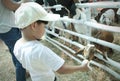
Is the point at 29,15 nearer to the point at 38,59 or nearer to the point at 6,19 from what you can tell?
the point at 38,59

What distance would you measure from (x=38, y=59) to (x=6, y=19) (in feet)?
4.44

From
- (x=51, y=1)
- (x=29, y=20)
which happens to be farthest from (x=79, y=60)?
(x=29, y=20)

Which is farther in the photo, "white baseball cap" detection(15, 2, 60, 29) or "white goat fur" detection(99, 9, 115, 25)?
"white goat fur" detection(99, 9, 115, 25)

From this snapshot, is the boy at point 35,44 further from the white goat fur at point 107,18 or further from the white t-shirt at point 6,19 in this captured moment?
the white goat fur at point 107,18

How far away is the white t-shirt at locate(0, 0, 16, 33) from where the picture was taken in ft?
9.47

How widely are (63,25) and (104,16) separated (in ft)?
2.72

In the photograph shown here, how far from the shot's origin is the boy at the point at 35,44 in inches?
66.9

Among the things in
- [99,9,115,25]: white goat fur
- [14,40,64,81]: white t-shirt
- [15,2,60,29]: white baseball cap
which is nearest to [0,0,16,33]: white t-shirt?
[14,40,64,81]: white t-shirt

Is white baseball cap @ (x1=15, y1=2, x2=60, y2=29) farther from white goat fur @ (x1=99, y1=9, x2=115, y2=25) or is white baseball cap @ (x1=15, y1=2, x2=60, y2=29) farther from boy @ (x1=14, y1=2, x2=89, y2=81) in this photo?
white goat fur @ (x1=99, y1=9, x2=115, y2=25)

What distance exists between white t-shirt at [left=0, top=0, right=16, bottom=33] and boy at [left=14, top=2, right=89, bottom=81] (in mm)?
1109

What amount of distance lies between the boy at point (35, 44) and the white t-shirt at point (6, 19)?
3.64 ft

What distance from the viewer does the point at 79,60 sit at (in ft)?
12.8

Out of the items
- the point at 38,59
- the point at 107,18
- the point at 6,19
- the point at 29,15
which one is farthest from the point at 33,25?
the point at 107,18

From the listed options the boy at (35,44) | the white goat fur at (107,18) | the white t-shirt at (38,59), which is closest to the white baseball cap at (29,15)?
the boy at (35,44)
